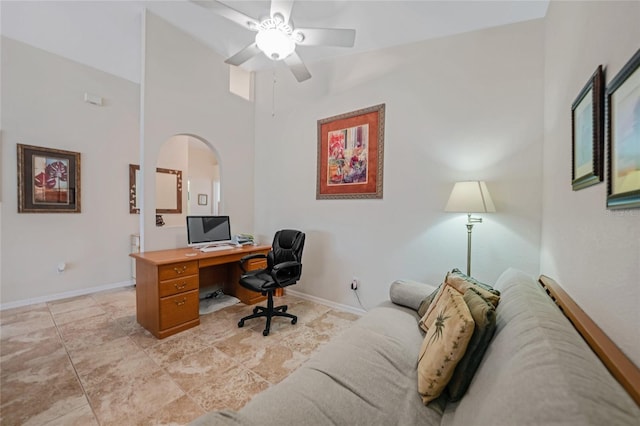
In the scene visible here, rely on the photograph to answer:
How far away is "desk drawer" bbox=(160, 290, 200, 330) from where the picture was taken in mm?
2389

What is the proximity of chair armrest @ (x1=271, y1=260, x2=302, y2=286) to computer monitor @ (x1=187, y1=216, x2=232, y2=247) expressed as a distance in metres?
0.96

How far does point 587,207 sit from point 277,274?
7.63 feet

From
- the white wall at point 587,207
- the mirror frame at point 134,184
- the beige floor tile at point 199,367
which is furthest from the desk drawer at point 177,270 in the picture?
the white wall at point 587,207

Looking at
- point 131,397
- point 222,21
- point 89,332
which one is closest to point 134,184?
point 89,332

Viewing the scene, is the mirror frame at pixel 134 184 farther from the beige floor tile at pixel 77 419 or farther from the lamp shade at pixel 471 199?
the lamp shade at pixel 471 199

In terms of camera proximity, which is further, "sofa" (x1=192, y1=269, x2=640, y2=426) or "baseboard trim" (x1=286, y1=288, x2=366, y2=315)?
"baseboard trim" (x1=286, y1=288, x2=366, y2=315)

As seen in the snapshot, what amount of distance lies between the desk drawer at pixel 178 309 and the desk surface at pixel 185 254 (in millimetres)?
367

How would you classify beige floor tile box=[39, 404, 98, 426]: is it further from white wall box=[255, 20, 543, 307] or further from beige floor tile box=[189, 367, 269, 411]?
white wall box=[255, 20, 543, 307]

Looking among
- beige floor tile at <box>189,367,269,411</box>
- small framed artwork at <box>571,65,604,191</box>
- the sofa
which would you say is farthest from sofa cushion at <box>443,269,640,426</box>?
beige floor tile at <box>189,367,269,411</box>

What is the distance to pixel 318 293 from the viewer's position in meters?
3.36

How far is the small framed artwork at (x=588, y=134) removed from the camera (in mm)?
996

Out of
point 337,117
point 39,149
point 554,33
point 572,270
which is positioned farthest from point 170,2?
point 572,270

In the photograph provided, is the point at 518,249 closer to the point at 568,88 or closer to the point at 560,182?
the point at 560,182

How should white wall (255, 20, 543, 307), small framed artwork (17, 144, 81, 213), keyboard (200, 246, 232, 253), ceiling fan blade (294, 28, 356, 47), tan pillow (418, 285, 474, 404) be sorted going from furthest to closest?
small framed artwork (17, 144, 81, 213)
keyboard (200, 246, 232, 253)
white wall (255, 20, 543, 307)
ceiling fan blade (294, 28, 356, 47)
tan pillow (418, 285, 474, 404)
